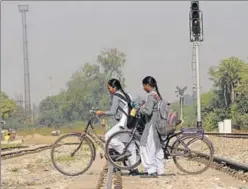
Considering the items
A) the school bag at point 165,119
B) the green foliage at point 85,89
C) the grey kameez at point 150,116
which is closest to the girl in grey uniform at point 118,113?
the grey kameez at point 150,116

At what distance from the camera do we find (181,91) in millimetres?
54906

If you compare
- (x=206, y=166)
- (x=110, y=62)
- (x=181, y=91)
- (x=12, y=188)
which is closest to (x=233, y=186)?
(x=206, y=166)

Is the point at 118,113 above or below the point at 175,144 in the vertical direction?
above

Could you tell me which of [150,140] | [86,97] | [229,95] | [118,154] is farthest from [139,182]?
[86,97]

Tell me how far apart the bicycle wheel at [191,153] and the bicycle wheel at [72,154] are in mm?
1545

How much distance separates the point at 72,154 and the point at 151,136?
6.69 feet

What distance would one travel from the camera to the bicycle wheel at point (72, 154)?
10759 millimetres

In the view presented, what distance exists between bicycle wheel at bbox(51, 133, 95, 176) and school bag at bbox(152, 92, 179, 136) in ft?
4.63

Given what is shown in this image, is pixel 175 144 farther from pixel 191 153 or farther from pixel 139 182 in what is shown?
pixel 139 182

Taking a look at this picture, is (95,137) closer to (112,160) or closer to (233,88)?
(112,160)

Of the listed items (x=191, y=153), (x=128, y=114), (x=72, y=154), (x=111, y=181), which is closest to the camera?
(x=111, y=181)

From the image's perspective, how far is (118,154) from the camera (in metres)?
10.6

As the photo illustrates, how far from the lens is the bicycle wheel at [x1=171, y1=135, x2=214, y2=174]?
34.7 feet

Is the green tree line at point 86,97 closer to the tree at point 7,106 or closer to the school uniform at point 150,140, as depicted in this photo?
the tree at point 7,106
